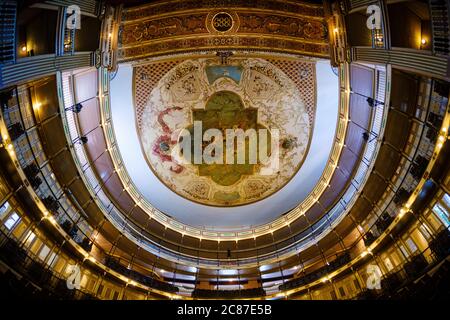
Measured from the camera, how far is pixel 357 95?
46.3ft

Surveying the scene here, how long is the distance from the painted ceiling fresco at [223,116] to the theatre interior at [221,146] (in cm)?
10

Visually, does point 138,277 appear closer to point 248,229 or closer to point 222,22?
point 248,229

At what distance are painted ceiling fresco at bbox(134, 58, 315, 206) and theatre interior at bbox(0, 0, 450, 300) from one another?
0.10m

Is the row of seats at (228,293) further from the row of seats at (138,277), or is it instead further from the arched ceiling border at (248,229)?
the arched ceiling border at (248,229)

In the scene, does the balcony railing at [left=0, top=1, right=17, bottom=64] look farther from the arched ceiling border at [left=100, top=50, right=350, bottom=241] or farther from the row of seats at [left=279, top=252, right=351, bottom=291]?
the row of seats at [left=279, top=252, right=351, bottom=291]

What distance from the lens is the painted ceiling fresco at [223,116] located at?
17828 mm

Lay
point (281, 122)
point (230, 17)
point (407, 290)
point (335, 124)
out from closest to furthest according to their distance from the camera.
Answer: point (407, 290) → point (230, 17) → point (335, 124) → point (281, 122)

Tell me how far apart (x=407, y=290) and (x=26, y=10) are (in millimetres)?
17106

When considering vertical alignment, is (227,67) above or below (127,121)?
above

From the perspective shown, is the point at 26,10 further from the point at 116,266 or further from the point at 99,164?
the point at 116,266

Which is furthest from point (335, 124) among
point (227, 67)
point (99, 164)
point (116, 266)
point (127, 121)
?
point (116, 266)

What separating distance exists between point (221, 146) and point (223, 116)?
6.87 feet

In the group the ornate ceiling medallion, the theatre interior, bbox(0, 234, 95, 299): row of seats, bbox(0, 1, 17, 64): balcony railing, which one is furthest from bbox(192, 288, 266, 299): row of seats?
bbox(0, 1, 17, 64): balcony railing

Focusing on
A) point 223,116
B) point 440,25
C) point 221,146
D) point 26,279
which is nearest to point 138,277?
point 26,279
